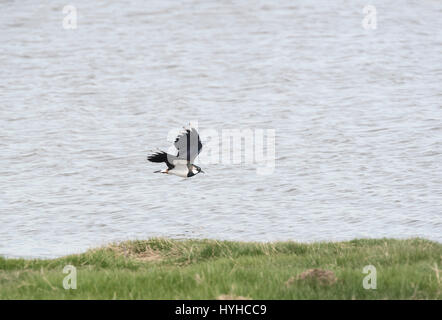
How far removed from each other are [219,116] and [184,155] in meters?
14.8

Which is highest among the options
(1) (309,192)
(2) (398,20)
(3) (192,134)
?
(2) (398,20)

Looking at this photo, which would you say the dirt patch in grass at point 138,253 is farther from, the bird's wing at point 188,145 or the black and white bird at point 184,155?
the bird's wing at point 188,145

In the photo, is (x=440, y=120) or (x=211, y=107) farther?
(x=211, y=107)

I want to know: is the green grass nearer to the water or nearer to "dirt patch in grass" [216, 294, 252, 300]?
"dirt patch in grass" [216, 294, 252, 300]

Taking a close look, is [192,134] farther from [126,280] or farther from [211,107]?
[211,107]

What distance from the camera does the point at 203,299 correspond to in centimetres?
873

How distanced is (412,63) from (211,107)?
10780mm

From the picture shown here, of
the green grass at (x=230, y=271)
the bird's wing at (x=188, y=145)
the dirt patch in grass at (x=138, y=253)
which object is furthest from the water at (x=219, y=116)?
the green grass at (x=230, y=271)

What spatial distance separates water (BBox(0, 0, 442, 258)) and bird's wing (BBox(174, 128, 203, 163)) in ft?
8.28

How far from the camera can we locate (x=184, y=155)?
545 inches

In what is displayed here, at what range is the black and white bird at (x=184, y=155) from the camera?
534 inches

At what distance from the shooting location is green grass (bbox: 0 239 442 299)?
903cm
